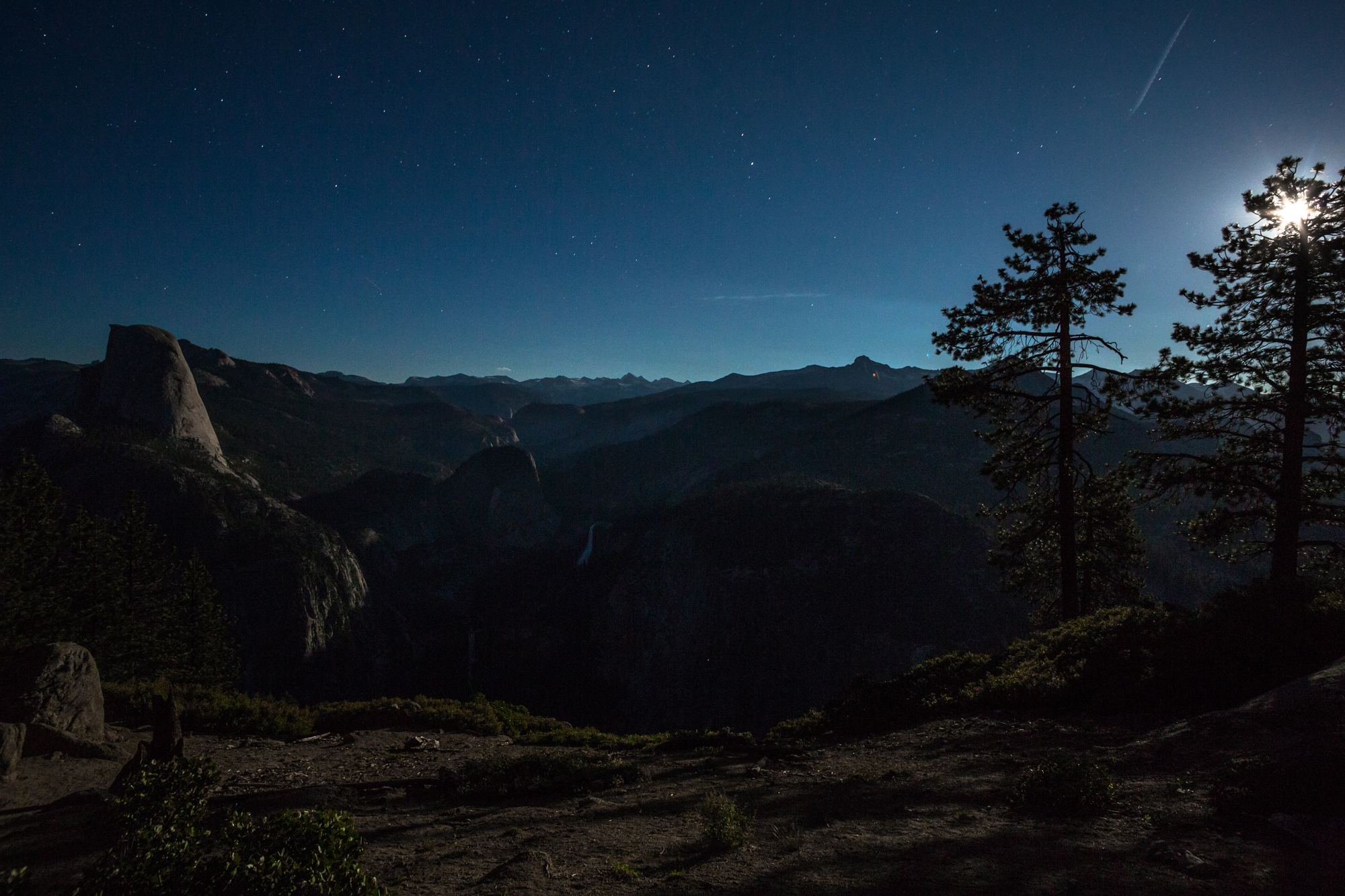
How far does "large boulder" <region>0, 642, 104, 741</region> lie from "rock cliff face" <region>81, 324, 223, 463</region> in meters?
94.9

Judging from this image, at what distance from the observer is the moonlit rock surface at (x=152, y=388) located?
283ft

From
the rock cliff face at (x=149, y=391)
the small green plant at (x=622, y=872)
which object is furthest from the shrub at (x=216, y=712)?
the rock cliff face at (x=149, y=391)

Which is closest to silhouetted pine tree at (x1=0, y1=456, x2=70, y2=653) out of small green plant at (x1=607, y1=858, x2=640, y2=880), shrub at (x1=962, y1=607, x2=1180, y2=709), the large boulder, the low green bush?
the large boulder

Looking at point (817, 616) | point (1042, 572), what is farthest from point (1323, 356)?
point (817, 616)

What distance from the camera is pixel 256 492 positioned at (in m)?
74.8

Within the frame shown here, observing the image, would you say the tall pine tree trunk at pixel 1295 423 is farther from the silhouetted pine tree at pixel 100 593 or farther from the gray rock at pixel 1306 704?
the silhouetted pine tree at pixel 100 593

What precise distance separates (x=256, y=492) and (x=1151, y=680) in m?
94.1

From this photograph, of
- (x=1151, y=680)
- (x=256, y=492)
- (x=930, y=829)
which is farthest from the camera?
(x=256, y=492)

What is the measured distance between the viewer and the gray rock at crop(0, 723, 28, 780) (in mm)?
8922

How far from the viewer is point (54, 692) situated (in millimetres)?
11117

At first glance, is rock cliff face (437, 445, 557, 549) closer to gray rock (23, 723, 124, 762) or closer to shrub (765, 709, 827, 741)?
gray rock (23, 723, 124, 762)

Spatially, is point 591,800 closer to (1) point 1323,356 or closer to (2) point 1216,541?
(2) point 1216,541

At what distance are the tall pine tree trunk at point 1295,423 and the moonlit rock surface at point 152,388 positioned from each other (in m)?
115

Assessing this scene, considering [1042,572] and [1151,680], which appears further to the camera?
[1042,572]
